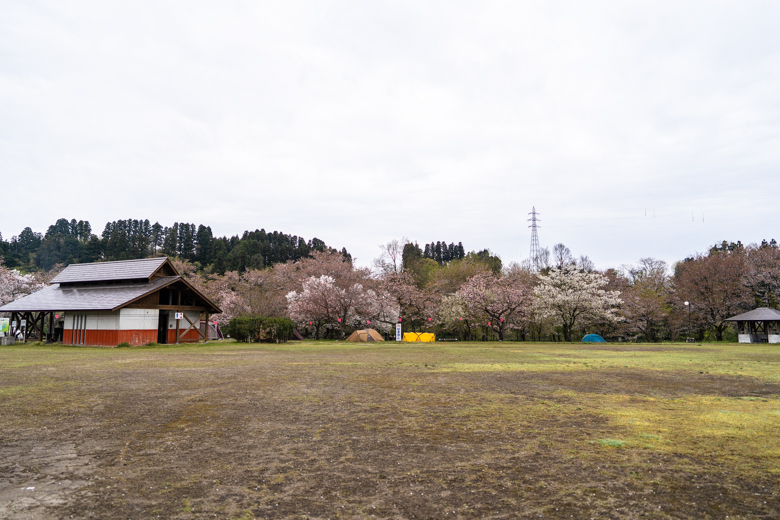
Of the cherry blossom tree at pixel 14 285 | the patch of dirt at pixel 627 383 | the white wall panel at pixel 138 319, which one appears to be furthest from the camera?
the cherry blossom tree at pixel 14 285

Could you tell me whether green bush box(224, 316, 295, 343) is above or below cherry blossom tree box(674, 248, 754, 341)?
below

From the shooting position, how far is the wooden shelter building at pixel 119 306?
3341 centimetres

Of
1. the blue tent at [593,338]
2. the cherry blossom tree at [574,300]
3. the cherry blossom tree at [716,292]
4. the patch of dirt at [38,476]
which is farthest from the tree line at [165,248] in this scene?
the patch of dirt at [38,476]

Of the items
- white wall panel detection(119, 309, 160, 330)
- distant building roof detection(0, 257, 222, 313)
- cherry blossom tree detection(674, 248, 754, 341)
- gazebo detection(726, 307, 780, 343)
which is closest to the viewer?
white wall panel detection(119, 309, 160, 330)

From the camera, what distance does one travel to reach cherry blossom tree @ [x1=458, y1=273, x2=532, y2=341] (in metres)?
49.6

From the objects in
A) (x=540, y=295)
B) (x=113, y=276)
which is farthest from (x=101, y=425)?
(x=540, y=295)

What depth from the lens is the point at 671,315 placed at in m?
53.4

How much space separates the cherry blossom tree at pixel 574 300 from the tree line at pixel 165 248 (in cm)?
4211

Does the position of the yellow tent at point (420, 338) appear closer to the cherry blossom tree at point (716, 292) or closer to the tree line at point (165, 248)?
the cherry blossom tree at point (716, 292)

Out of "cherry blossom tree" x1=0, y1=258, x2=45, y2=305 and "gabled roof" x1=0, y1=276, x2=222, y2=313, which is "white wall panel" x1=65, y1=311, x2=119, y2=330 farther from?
"cherry blossom tree" x1=0, y1=258, x2=45, y2=305

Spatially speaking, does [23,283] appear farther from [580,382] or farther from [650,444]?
[650,444]

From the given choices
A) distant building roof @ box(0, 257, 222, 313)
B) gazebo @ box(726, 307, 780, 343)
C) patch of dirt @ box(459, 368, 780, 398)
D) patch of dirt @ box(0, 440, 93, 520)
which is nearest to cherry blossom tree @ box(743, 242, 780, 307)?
gazebo @ box(726, 307, 780, 343)

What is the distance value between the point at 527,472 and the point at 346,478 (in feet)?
6.56

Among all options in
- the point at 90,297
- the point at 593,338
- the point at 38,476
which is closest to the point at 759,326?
the point at 593,338
